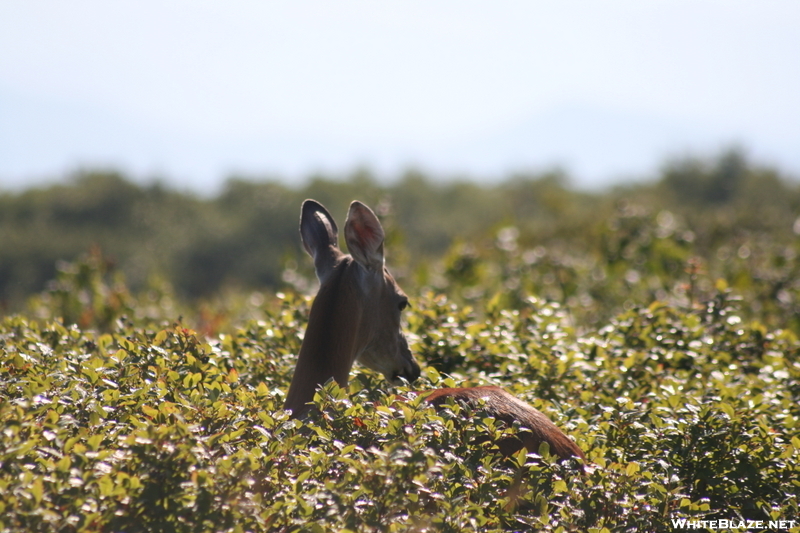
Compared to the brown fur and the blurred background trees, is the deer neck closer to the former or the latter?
the brown fur

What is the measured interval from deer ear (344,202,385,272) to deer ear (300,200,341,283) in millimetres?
238

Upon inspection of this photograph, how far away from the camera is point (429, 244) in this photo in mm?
46938

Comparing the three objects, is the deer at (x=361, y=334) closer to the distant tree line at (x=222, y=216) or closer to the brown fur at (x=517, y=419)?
the brown fur at (x=517, y=419)

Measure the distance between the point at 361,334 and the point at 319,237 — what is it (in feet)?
2.27

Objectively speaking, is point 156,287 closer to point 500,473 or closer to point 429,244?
point 500,473

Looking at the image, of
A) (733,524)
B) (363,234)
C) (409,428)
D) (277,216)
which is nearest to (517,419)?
(409,428)

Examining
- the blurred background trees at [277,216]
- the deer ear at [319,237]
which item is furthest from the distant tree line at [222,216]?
the deer ear at [319,237]

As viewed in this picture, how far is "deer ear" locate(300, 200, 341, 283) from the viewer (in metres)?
5.08

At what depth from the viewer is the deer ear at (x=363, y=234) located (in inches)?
189

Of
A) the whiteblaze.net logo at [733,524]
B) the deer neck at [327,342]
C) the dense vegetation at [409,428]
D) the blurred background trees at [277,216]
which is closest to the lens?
the dense vegetation at [409,428]

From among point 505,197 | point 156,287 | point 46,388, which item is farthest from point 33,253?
point 46,388

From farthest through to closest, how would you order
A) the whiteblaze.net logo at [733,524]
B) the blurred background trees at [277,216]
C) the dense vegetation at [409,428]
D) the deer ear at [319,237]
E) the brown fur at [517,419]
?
the blurred background trees at [277,216]
the deer ear at [319,237]
the brown fur at [517,419]
the whiteblaze.net logo at [733,524]
the dense vegetation at [409,428]

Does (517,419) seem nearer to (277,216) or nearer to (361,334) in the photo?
(361,334)

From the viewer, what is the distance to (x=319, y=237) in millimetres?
5191
